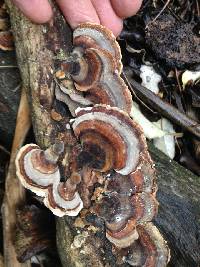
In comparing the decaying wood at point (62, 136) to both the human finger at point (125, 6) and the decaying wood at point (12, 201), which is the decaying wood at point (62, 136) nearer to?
the decaying wood at point (12, 201)

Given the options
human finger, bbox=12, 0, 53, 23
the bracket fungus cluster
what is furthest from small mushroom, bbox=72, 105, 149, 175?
human finger, bbox=12, 0, 53, 23

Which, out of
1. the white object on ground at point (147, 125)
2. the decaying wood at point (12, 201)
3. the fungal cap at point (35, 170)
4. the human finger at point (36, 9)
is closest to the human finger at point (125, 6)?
the human finger at point (36, 9)

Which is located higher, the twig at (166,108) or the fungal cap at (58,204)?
the twig at (166,108)

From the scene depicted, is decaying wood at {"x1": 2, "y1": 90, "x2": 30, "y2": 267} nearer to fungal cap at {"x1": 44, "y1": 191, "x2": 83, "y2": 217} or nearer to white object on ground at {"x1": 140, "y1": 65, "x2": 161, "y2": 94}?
fungal cap at {"x1": 44, "y1": 191, "x2": 83, "y2": 217}

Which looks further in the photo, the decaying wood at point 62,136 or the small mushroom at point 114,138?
the decaying wood at point 62,136

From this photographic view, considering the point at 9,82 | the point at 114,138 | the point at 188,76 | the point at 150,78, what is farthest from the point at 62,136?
the point at 188,76

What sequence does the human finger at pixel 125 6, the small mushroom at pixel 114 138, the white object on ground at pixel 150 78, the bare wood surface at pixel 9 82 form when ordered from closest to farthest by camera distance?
1. the small mushroom at pixel 114 138
2. the human finger at pixel 125 6
3. the bare wood surface at pixel 9 82
4. the white object on ground at pixel 150 78

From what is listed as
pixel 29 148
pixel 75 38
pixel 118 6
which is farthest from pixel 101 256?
pixel 118 6

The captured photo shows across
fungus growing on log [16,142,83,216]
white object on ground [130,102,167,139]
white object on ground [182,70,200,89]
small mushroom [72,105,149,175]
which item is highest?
small mushroom [72,105,149,175]
